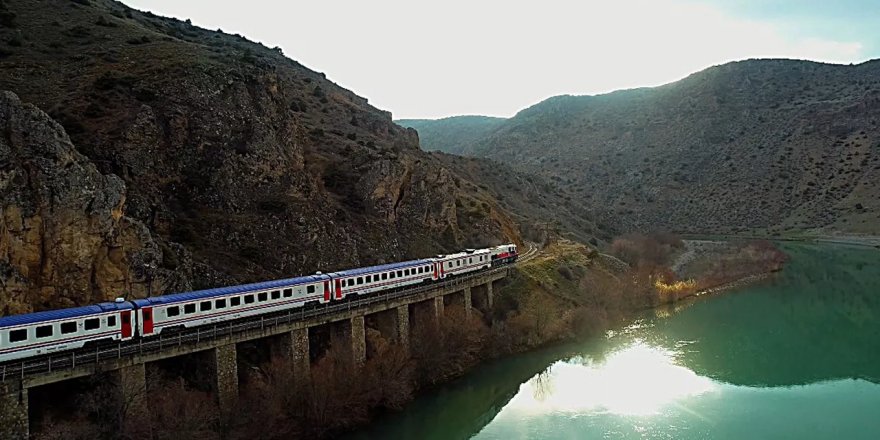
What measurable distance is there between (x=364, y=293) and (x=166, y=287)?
11086 millimetres

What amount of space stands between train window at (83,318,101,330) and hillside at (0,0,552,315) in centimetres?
291

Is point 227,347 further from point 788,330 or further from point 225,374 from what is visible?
point 788,330

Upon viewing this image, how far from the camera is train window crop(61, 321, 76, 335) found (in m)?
23.0

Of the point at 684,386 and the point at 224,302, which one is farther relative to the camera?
the point at 684,386

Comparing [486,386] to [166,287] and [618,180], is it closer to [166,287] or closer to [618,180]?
[166,287]

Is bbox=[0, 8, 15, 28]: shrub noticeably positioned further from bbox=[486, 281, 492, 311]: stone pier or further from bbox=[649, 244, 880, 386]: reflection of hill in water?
bbox=[649, 244, 880, 386]: reflection of hill in water

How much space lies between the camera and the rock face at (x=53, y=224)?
2470 cm

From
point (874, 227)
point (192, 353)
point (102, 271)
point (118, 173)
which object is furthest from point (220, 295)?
point (874, 227)

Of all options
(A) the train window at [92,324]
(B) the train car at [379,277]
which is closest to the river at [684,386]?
(B) the train car at [379,277]

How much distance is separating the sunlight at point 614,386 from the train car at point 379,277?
383 inches

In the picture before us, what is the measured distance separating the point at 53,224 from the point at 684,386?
111 feet

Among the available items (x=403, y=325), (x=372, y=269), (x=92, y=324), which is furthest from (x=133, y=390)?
(x=403, y=325)

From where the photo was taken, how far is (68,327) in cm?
2311

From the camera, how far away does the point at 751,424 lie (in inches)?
1229
